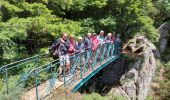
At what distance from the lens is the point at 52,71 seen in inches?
580

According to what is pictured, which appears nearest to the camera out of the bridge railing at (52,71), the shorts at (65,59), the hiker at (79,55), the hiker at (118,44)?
the bridge railing at (52,71)

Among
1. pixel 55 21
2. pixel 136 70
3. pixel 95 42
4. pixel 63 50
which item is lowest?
pixel 136 70

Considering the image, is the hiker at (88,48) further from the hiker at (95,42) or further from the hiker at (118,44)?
the hiker at (118,44)

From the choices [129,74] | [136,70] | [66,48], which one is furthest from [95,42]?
[136,70]

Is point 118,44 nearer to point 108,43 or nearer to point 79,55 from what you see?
point 108,43

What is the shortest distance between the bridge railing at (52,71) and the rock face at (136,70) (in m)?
2.88

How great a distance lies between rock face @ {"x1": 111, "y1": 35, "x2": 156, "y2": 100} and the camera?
66.7 feet

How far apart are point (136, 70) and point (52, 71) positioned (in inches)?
288

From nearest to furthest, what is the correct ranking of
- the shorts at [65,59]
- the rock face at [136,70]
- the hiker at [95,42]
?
the shorts at [65,59] → the hiker at [95,42] → the rock face at [136,70]

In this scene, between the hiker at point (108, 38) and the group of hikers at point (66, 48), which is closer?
the group of hikers at point (66, 48)

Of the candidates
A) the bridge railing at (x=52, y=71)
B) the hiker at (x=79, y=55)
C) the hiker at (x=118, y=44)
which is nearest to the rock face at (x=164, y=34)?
the hiker at (x=118, y=44)

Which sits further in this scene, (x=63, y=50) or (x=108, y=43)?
(x=108, y=43)

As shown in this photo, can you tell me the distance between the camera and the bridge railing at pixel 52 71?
11.3 meters

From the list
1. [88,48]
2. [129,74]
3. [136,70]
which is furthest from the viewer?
[136,70]
